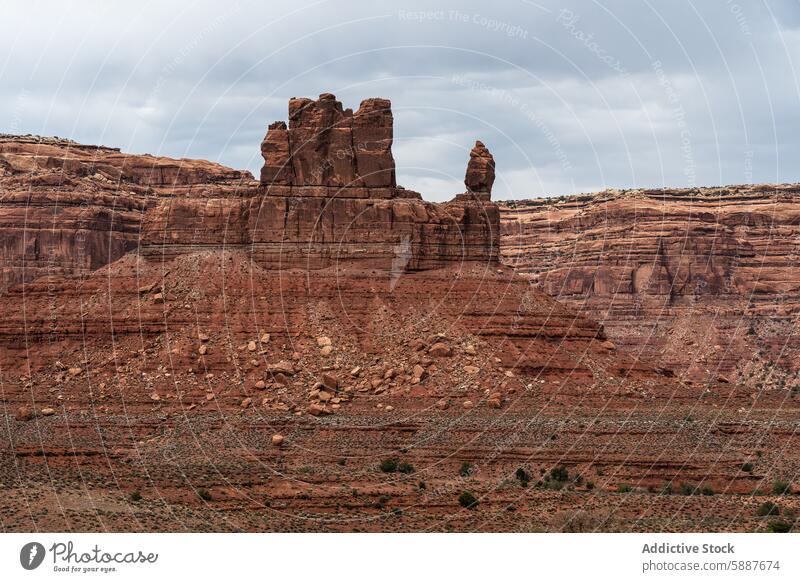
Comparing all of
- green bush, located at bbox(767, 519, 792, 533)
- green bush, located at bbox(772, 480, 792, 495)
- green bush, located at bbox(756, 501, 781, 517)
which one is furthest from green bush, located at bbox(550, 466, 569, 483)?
green bush, located at bbox(767, 519, 792, 533)

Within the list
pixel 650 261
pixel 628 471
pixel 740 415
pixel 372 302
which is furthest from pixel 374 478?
pixel 650 261

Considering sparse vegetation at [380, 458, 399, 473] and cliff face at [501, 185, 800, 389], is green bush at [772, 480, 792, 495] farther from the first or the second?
cliff face at [501, 185, 800, 389]

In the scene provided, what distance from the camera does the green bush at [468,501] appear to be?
304 feet

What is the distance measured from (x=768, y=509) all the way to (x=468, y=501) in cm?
1559

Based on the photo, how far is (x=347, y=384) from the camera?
4441 inches

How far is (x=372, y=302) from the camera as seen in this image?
120 meters

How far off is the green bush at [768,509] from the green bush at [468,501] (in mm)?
14325

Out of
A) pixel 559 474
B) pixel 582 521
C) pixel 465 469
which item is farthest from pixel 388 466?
pixel 582 521

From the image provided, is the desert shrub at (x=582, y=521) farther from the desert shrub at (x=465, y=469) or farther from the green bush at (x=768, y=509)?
the desert shrub at (x=465, y=469)

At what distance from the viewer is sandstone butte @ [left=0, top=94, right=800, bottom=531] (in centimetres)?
9438

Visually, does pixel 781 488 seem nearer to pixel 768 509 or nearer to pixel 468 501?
pixel 768 509

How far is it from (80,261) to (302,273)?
45.0 metres

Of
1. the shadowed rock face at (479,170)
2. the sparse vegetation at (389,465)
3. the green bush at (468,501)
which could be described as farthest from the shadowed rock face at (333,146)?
the green bush at (468,501)

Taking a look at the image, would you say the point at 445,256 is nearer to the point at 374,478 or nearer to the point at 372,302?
the point at 372,302
